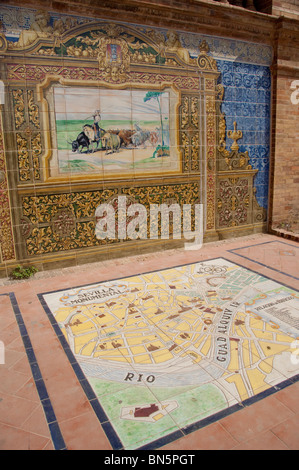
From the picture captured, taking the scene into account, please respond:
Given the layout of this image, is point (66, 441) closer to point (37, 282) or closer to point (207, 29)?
point (37, 282)

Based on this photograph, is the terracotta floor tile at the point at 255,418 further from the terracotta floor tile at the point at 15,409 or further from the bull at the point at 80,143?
the bull at the point at 80,143

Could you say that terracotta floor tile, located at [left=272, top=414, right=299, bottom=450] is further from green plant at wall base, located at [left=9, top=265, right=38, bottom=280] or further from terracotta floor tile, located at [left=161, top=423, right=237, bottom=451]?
green plant at wall base, located at [left=9, top=265, right=38, bottom=280]

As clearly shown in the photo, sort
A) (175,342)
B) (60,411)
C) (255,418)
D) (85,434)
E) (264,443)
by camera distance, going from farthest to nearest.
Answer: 1. (175,342)
2. (60,411)
3. (255,418)
4. (85,434)
5. (264,443)

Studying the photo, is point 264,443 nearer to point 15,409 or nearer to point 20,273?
point 15,409

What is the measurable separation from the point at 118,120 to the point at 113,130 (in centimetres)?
20

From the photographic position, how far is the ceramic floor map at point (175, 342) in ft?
10.0

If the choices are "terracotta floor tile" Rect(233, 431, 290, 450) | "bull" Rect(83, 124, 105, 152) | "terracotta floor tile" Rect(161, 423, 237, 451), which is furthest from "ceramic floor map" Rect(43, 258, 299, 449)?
"bull" Rect(83, 124, 105, 152)

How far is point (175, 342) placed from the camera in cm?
398

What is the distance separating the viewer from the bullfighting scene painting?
598cm

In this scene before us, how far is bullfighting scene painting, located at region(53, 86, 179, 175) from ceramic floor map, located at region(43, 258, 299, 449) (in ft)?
7.04

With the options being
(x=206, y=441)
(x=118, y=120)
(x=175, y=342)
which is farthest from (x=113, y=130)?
(x=206, y=441)

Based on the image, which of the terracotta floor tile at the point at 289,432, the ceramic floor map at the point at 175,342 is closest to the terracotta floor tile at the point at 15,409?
the ceramic floor map at the point at 175,342

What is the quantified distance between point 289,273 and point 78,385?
3939mm

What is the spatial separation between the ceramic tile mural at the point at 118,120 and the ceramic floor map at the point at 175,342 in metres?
1.74
